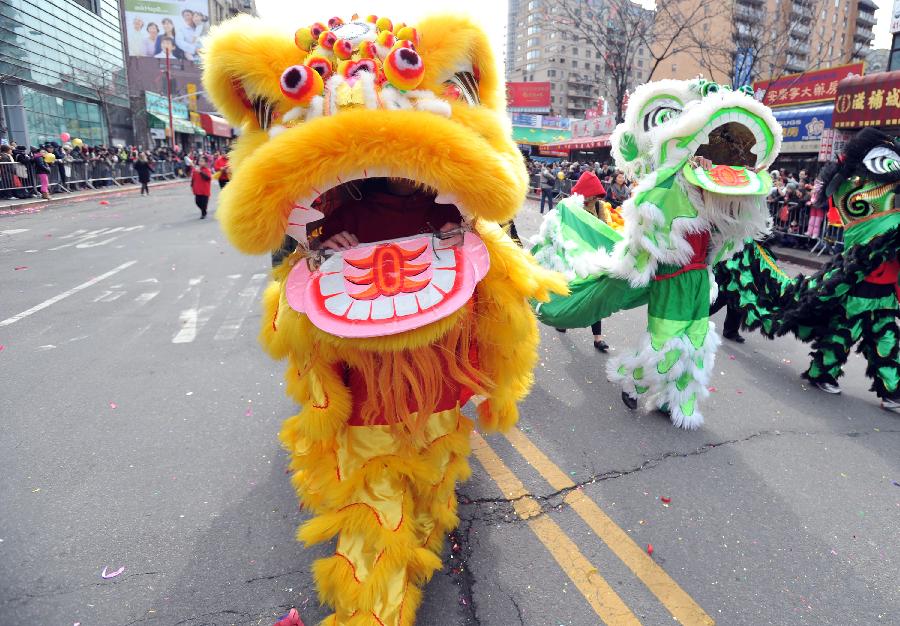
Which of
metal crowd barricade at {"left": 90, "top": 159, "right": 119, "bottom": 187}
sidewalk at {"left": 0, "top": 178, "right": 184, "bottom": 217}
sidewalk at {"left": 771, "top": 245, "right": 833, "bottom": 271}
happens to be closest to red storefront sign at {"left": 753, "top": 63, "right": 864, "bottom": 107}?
sidewalk at {"left": 771, "top": 245, "right": 833, "bottom": 271}

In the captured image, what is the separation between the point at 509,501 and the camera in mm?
2795

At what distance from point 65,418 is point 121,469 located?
0.95m

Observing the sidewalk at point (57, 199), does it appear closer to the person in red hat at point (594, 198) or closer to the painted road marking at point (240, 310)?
the painted road marking at point (240, 310)

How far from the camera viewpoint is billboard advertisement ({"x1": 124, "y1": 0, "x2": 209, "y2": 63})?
183ft

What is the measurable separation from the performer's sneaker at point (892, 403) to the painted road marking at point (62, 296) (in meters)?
7.84

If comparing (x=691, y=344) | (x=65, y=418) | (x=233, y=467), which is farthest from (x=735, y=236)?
(x=65, y=418)

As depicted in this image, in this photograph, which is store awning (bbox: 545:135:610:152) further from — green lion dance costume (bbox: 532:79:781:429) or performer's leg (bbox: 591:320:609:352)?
green lion dance costume (bbox: 532:79:781:429)

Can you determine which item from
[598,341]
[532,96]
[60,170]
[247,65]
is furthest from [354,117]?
[532,96]

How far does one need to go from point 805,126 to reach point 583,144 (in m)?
12.4

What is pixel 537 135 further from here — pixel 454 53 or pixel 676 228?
pixel 454 53

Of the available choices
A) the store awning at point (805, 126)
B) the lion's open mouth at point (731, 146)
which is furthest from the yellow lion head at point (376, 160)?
the store awning at point (805, 126)

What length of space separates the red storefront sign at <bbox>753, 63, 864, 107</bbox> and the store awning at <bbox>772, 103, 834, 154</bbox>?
1.93 ft

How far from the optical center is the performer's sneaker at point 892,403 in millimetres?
3965

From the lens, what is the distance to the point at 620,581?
2.28 metres
